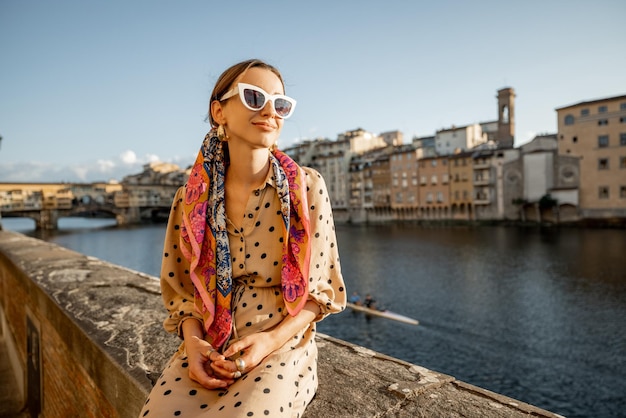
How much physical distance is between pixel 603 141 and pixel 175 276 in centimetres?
5131

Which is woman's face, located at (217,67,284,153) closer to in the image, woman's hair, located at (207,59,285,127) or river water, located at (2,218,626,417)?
woman's hair, located at (207,59,285,127)

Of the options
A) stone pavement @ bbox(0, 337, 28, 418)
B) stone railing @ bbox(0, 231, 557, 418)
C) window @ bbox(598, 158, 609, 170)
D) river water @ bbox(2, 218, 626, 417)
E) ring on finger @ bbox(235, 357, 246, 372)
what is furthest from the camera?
window @ bbox(598, 158, 609, 170)

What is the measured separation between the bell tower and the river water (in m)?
25.1

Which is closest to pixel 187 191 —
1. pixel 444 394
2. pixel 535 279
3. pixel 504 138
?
pixel 444 394

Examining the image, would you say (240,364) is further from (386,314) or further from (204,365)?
(386,314)

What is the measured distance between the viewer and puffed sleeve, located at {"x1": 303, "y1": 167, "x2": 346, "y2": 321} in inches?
73.6

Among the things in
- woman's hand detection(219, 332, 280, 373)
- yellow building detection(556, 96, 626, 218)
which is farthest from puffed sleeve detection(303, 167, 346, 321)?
yellow building detection(556, 96, 626, 218)

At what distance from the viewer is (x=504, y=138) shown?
59.9m

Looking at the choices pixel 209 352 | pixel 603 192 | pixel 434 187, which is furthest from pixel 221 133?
pixel 434 187

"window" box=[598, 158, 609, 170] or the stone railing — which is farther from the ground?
"window" box=[598, 158, 609, 170]

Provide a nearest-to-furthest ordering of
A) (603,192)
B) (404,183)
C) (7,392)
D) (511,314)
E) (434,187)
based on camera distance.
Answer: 1. (7,392)
2. (511,314)
3. (603,192)
4. (434,187)
5. (404,183)

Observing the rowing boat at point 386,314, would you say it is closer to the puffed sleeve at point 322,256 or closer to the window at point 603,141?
the puffed sleeve at point 322,256

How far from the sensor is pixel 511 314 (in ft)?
60.2

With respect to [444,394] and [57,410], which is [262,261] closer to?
[444,394]
